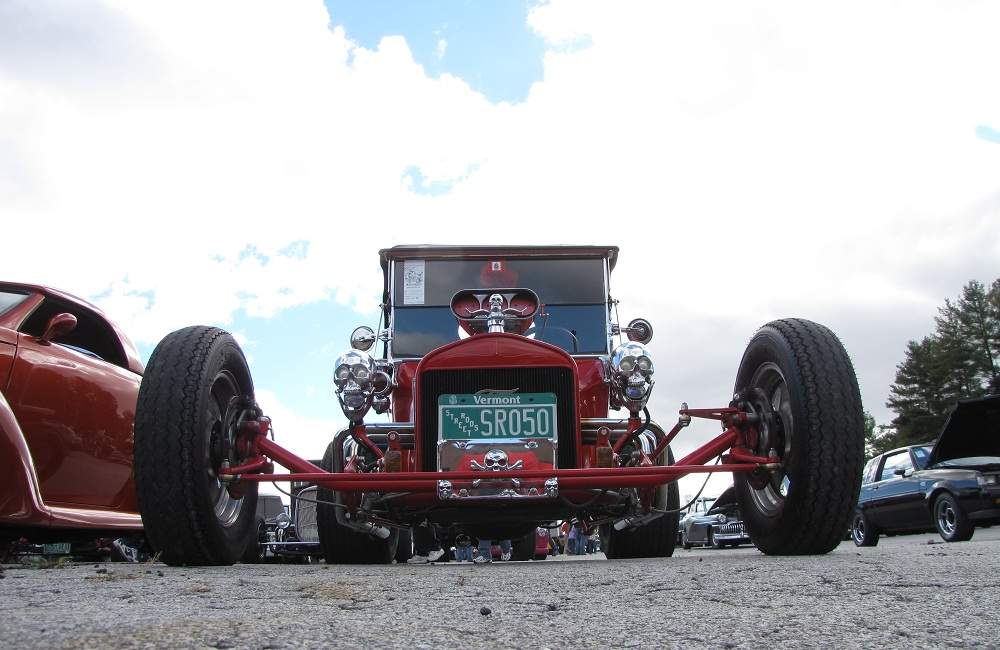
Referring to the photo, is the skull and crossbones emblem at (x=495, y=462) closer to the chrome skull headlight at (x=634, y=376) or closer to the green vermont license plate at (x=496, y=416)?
the green vermont license plate at (x=496, y=416)

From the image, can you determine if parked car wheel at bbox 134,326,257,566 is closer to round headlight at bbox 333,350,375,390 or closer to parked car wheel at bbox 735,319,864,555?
round headlight at bbox 333,350,375,390

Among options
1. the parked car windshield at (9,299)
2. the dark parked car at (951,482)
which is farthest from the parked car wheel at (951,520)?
the parked car windshield at (9,299)

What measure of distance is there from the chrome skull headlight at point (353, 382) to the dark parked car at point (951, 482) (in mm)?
7708

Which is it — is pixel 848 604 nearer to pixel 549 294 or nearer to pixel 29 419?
pixel 29 419

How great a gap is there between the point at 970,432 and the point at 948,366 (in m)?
43.6

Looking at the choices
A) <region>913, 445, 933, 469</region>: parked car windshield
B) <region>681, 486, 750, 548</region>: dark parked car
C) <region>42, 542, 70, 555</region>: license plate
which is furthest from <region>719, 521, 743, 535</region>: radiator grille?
<region>42, 542, 70, 555</region>: license plate

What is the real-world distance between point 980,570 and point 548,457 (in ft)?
6.62

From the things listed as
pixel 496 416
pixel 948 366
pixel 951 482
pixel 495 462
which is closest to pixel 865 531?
pixel 951 482

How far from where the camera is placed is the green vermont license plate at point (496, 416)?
4645mm

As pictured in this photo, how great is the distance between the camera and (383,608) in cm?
231

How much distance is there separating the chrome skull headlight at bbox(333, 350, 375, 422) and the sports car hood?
7.79 metres

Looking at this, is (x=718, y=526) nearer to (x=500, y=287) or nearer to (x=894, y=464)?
(x=894, y=464)

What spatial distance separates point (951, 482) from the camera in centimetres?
1080

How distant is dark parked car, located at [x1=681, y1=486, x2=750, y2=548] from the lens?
19.5 metres
